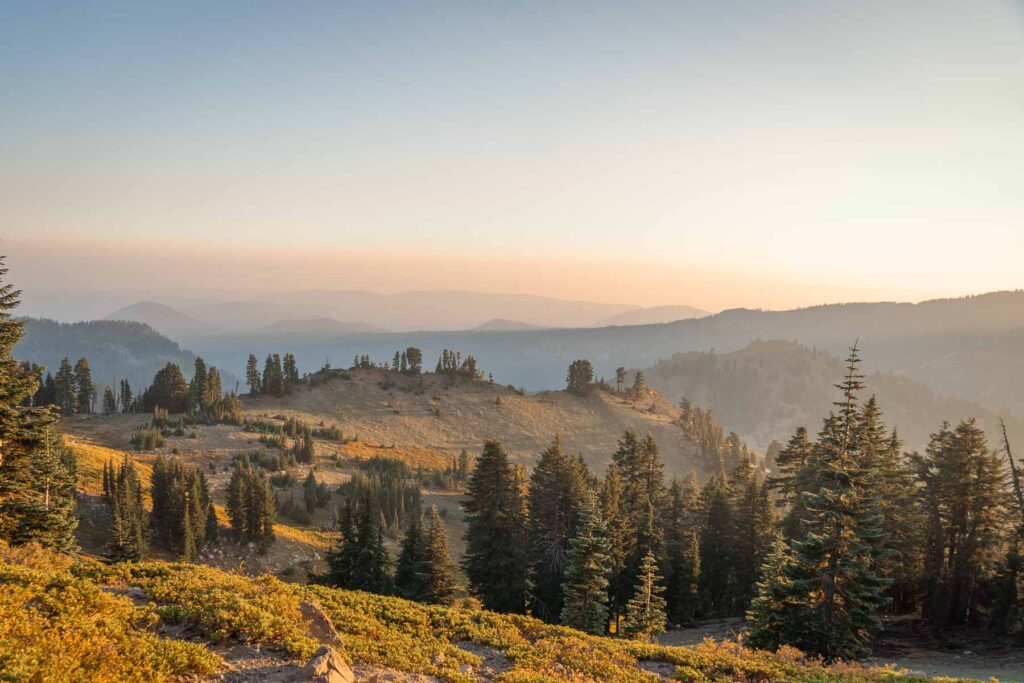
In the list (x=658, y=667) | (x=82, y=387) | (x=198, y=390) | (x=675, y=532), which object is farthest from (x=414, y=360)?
(x=658, y=667)

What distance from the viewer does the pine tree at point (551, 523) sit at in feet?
148

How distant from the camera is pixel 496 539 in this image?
42531mm

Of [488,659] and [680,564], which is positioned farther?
[680,564]

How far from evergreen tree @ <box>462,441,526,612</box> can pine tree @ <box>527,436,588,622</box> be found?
8.24ft

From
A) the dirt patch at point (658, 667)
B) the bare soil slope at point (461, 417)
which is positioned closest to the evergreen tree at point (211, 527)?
the bare soil slope at point (461, 417)

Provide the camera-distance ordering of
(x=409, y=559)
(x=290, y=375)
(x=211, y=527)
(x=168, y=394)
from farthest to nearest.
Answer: (x=290, y=375)
(x=168, y=394)
(x=211, y=527)
(x=409, y=559)

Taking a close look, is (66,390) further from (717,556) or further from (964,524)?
(964,524)

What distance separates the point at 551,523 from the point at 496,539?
7684 millimetres

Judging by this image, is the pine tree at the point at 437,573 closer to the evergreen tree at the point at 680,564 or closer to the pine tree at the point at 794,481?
the evergreen tree at the point at 680,564

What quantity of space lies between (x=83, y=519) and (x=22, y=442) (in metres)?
31.9

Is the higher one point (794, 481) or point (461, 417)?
point (794, 481)

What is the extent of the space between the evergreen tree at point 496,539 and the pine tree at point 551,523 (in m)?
2.51

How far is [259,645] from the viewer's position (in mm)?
13820

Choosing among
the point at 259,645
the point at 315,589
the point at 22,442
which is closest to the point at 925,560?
the point at 315,589
